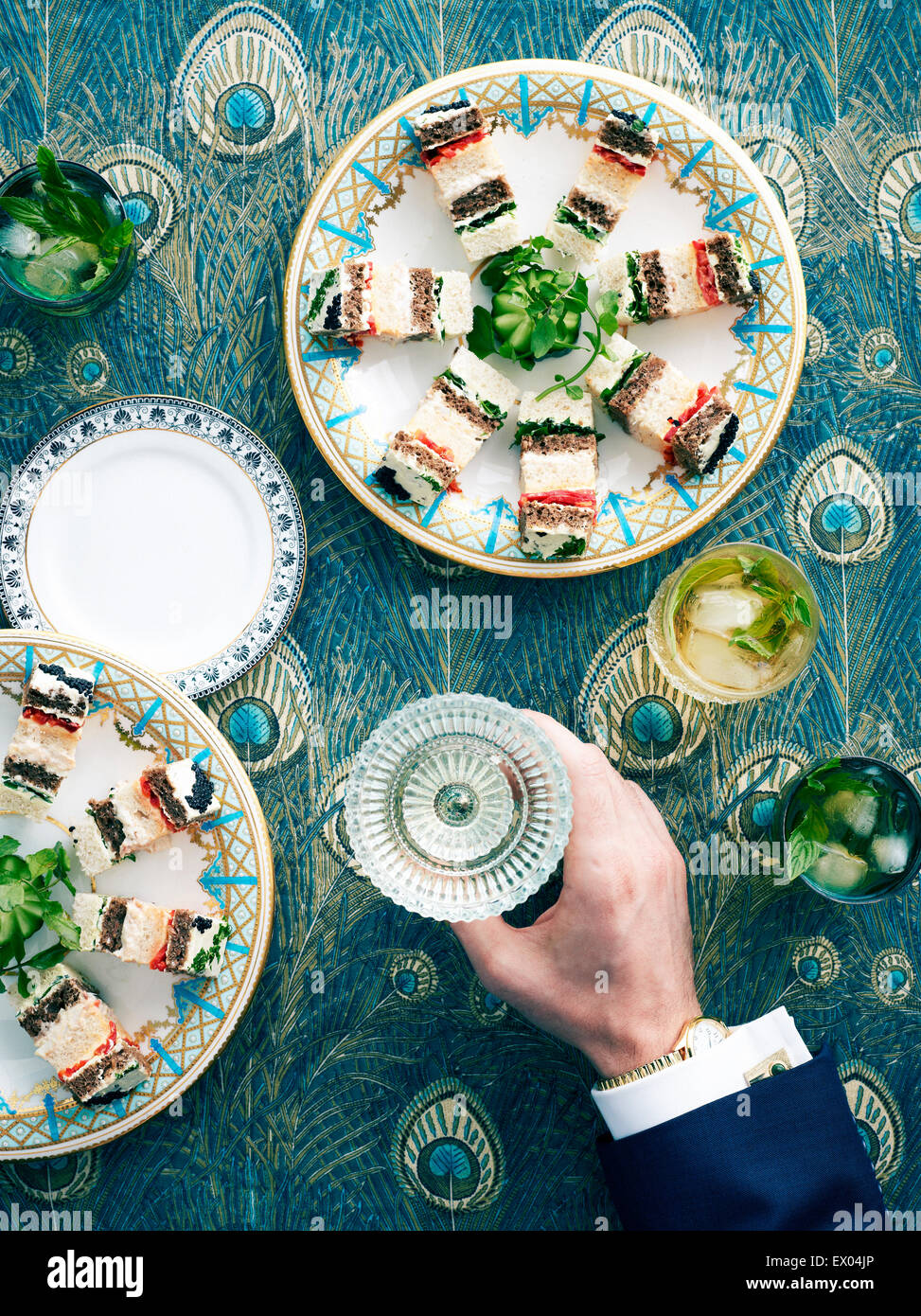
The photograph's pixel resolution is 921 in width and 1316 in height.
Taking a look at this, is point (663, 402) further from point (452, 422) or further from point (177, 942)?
point (177, 942)

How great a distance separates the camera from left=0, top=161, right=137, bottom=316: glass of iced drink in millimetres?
2066

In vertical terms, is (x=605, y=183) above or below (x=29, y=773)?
above

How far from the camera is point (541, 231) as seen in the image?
6.70 ft

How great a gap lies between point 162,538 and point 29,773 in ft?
1.71

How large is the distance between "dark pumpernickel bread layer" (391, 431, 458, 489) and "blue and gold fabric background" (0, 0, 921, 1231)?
8.0 inches

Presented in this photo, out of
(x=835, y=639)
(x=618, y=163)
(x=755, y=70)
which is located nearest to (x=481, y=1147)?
(x=835, y=639)

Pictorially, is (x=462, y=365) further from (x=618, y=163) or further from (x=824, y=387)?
A: (x=824, y=387)

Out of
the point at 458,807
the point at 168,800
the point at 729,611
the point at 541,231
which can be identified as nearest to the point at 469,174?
the point at 541,231

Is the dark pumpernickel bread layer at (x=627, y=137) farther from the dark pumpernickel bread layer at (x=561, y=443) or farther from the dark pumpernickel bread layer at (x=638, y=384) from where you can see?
the dark pumpernickel bread layer at (x=561, y=443)

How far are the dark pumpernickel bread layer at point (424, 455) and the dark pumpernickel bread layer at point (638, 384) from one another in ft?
1.11

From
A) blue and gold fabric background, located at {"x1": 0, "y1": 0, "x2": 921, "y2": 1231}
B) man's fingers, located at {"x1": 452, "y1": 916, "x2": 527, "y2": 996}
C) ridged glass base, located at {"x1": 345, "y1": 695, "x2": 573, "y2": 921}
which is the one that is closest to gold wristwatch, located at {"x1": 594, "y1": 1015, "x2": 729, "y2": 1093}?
blue and gold fabric background, located at {"x1": 0, "y1": 0, "x2": 921, "y2": 1231}

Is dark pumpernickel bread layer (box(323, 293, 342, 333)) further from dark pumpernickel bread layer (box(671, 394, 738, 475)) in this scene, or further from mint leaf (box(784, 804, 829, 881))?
mint leaf (box(784, 804, 829, 881))

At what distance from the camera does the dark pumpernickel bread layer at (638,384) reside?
197 centimetres

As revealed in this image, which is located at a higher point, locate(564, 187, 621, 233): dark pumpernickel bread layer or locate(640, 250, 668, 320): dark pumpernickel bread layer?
locate(564, 187, 621, 233): dark pumpernickel bread layer
